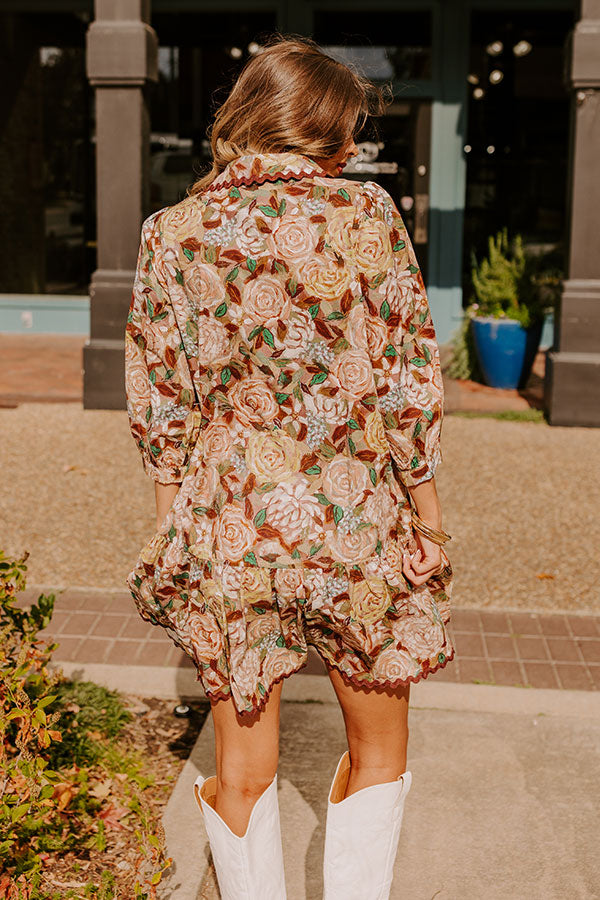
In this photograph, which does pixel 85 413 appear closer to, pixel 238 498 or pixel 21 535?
pixel 21 535

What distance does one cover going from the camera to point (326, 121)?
6.02 ft

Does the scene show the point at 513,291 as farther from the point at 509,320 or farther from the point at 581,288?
the point at 581,288

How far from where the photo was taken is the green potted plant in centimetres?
898

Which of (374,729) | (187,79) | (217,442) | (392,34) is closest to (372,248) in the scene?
(217,442)

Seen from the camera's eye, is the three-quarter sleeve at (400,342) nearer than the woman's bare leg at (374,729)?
Yes

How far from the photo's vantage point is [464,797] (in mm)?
2961

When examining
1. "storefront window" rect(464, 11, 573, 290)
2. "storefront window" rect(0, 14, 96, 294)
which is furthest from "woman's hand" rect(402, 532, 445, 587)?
"storefront window" rect(0, 14, 96, 294)

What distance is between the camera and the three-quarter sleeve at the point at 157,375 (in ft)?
6.24

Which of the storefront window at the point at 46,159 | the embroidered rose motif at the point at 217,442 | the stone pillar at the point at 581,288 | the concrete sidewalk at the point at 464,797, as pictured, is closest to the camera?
the embroidered rose motif at the point at 217,442

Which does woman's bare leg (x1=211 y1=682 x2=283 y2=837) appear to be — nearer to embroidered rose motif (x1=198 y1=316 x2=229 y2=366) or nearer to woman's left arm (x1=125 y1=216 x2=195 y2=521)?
woman's left arm (x1=125 y1=216 x2=195 y2=521)

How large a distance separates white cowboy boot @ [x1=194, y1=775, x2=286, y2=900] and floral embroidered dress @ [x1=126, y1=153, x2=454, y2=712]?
24 cm

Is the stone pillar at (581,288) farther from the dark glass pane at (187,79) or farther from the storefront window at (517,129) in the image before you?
the dark glass pane at (187,79)

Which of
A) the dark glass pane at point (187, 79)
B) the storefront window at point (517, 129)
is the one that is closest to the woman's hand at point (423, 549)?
the storefront window at point (517, 129)

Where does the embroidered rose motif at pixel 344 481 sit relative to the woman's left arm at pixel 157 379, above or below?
below
